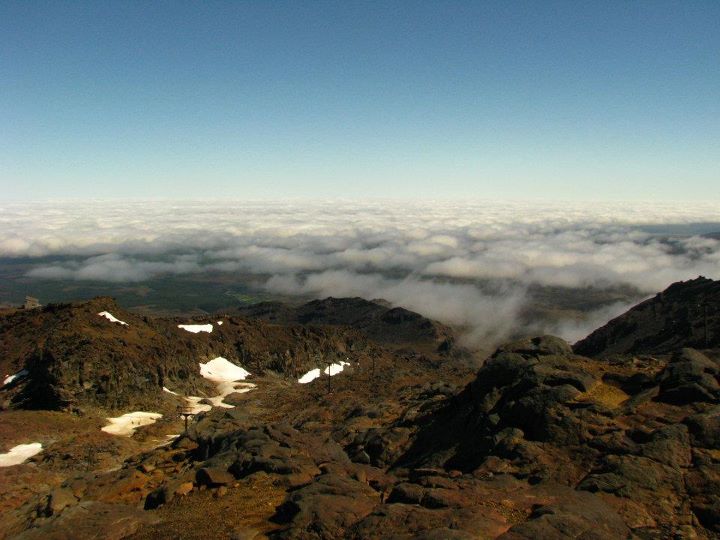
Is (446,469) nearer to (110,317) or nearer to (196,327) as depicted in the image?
(110,317)

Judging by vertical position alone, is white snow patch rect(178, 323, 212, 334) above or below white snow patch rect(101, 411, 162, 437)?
below

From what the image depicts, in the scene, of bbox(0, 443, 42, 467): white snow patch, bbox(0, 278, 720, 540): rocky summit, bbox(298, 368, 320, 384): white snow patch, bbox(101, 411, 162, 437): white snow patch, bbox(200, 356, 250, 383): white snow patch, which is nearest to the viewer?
bbox(0, 278, 720, 540): rocky summit

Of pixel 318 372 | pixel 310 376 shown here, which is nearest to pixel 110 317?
pixel 310 376

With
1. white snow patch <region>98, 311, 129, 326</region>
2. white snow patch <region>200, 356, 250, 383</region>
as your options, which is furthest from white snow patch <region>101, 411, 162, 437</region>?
white snow patch <region>200, 356, 250, 383</region>

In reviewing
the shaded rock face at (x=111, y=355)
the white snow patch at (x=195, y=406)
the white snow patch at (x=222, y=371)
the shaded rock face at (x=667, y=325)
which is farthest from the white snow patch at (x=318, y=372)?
the shaded rock face at (x=667, y=325)

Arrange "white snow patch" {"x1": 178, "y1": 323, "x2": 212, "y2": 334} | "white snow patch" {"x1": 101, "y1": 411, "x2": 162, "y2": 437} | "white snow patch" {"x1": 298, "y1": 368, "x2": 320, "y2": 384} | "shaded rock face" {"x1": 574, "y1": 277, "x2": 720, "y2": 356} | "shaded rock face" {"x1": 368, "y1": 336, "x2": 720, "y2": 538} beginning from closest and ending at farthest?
"shaded rock face" {"x1": 368, "y1": 336, "x2": 720, "y2": 538}
"white snow patch" {"x1": 101, "y1": 411, "x2": 162, "y2": 437}
"shaded rock face" {"x1": 574, "y1": 277, "x2": 720, "y2": 356}
"white snow patch" {"x1": 178, "y1": 323, "x2": 212, "y2": 334}
"white snow patch" {"x1": 298, "y1": 368, "x2": 320, "y2": 384}

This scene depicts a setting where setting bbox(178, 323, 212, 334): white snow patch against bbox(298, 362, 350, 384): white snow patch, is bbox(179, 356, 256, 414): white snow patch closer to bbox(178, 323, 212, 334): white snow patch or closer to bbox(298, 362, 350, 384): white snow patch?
bbox(178, 323, 212, 334): white snow patch
